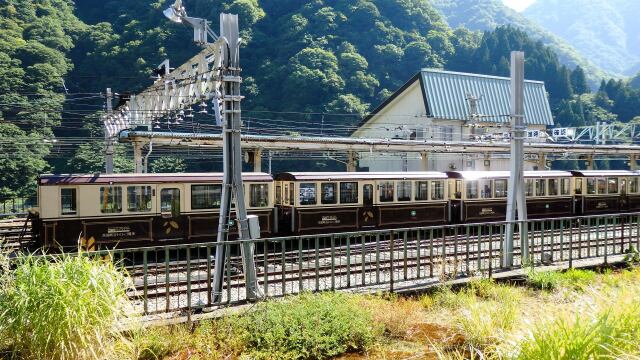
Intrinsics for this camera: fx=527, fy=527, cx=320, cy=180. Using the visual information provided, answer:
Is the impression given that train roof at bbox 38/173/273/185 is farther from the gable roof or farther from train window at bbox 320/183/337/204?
the gable roof

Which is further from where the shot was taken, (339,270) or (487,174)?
(487,174)

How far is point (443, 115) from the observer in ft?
136

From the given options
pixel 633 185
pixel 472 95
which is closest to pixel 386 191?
pixel 633 185

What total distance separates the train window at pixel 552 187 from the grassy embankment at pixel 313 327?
52.3 ft

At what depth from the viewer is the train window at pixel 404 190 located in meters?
19.3

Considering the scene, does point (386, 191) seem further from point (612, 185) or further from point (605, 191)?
point (612, 185)

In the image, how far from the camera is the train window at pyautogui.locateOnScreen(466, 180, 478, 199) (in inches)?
820

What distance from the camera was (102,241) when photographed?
14.3 meters

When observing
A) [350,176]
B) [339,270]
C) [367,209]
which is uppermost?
[350,176]

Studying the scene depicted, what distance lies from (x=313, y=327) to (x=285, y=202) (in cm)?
1093

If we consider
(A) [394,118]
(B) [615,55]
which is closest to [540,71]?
(A) [394,118]

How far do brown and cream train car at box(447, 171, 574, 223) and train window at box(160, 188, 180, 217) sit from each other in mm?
10665

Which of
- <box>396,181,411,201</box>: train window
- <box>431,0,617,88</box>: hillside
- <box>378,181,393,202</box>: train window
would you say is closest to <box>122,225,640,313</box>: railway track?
<box>378,181,393,202</box>: train window

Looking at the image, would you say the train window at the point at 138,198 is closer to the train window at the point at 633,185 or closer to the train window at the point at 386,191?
the train window at the point at 386,191
